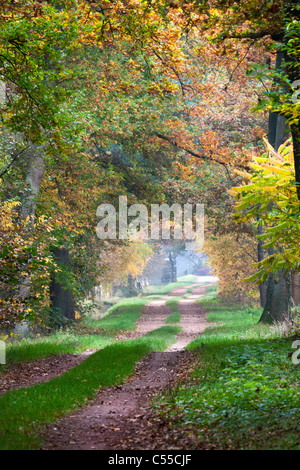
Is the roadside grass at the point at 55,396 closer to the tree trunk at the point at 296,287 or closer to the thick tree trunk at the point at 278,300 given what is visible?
the thick tree trunk at the point at 278,300

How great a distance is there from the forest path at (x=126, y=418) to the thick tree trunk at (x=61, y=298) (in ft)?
30.9

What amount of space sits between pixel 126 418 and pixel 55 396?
1.60 meters

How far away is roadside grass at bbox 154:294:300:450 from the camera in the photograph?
20.6 feet

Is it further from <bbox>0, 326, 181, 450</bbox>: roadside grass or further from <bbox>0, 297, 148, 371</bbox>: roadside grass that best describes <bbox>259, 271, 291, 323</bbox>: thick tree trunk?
<bbox>0, 326, 181, 450</bbox>: roadside grass

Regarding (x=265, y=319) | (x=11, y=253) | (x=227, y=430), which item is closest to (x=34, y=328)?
(x=265, y=319)

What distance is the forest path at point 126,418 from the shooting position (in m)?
6.69

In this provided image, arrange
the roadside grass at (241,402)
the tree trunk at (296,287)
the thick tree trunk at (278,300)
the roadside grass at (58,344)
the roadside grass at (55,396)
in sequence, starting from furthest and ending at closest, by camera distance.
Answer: the tree trunk at (296,287) < the thick tree trunk at (278,300) < the roadside grass at (58,344) < the roadside grass at (55,396) < the roadside grass at (241,402)

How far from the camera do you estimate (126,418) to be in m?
8.14

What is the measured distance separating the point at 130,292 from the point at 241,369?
51.9 m

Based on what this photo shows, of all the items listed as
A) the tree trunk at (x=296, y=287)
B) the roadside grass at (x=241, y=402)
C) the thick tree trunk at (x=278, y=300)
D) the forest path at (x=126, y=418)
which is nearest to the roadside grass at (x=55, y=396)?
the forest path at (x=126, y=418)

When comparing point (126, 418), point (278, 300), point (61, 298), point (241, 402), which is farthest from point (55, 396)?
point (61, 298)

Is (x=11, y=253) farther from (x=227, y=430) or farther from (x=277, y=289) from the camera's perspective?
(x=277, y=289)

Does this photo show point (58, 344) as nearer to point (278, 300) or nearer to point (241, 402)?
point (278, 300)

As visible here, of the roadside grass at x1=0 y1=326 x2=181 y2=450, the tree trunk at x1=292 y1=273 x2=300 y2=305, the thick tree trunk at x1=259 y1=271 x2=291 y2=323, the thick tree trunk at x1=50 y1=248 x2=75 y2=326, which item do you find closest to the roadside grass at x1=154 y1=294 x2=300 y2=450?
the roadside grass at x1=0 y1=326 x2=181 y2=450
